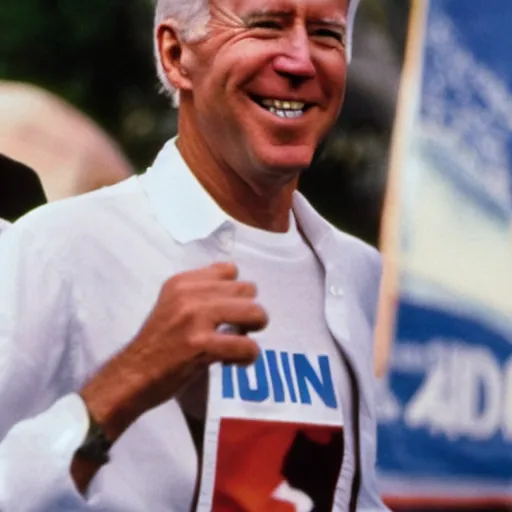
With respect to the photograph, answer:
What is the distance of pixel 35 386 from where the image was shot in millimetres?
2219

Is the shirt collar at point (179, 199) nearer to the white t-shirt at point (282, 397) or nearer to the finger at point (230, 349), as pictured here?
the white t-shirt at point (282, 397)

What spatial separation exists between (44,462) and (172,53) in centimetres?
82

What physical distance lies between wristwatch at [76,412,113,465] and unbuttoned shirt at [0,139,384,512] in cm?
1

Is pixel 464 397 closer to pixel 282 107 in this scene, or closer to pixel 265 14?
pixel 282 107

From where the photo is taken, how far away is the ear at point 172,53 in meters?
2.37

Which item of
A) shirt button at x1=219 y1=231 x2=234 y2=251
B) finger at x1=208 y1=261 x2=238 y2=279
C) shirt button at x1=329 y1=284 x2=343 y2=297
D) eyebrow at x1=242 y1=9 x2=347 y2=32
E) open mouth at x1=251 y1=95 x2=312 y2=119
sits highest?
eyebrow at x1=242 y1=9 x2=347 y2=32

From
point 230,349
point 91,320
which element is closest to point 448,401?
point 230,349

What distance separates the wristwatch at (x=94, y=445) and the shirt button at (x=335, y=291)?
606 millimetres

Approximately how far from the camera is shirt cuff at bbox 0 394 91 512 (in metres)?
2.18

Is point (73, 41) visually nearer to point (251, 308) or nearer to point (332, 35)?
point (332, 35)

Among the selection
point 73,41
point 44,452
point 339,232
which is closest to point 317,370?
point 339,232

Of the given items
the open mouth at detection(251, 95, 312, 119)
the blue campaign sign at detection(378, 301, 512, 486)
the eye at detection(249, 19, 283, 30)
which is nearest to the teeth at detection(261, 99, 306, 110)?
the open mouth at detection(251, 95, 312, 119)

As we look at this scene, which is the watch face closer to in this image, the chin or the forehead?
the chin

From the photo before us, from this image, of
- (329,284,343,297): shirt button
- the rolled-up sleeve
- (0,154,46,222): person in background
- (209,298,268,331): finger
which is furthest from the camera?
(329,284,343,297): shirt button
